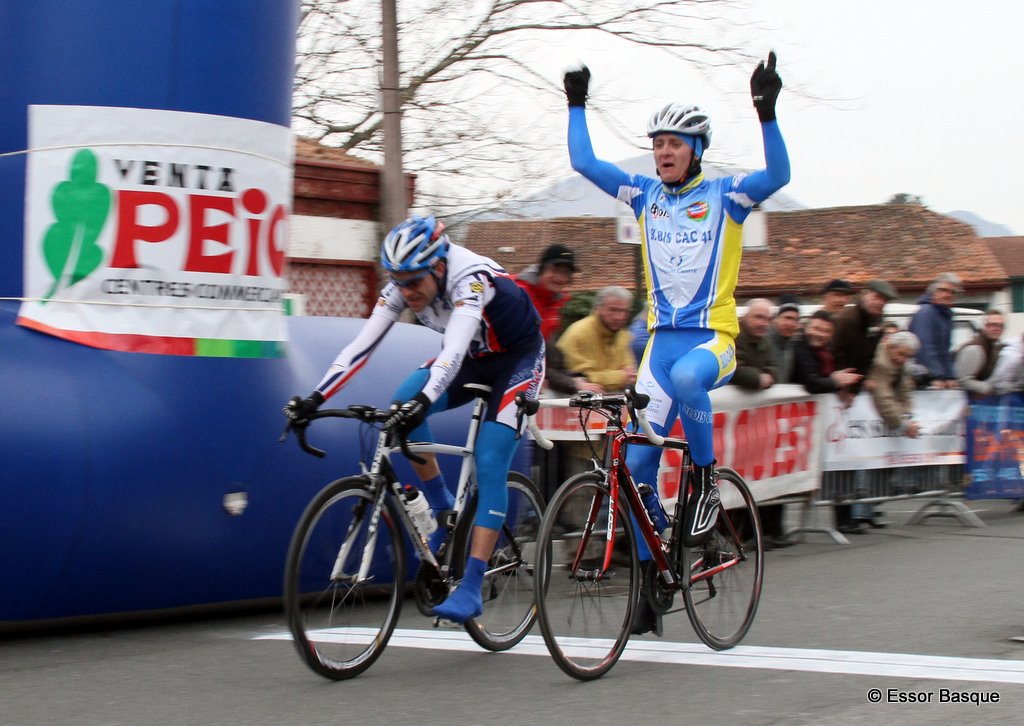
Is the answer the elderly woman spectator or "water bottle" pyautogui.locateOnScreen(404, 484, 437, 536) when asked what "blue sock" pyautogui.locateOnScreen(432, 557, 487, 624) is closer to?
"water bottle" pyautogui.locateOnScreen(404, 484, 437, 536)

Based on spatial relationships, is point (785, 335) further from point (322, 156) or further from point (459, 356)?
point (322, 156)

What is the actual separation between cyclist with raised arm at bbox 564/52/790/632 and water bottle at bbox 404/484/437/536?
0.89m

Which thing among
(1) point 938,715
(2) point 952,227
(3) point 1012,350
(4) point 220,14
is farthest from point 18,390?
(2) point 952,227

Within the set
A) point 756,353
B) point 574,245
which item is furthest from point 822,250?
point 756,353

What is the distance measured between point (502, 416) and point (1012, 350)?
8.18 m

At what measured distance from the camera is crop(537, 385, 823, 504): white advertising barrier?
895 cm

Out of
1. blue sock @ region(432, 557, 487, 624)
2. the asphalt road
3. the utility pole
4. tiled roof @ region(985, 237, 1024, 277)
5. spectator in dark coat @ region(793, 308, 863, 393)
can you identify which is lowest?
the asphalt road

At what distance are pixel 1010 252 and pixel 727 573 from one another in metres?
68.5

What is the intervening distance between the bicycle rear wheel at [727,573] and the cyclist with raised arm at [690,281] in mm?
149

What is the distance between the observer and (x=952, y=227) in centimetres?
4947

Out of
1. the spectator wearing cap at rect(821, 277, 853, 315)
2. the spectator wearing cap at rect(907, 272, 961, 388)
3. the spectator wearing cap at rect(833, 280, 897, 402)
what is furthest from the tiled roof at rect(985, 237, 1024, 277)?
the spectator wearing cap at rect(833, 280, 897, 402)

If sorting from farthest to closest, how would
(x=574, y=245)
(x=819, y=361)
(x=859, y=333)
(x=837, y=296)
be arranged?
(x=574, y=245)
(x=837, y=296)
(x=859, y=333)
(x=819, y=361)

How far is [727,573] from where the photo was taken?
6.20 m

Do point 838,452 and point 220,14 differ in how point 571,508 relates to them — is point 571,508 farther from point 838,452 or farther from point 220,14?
point 838,452
